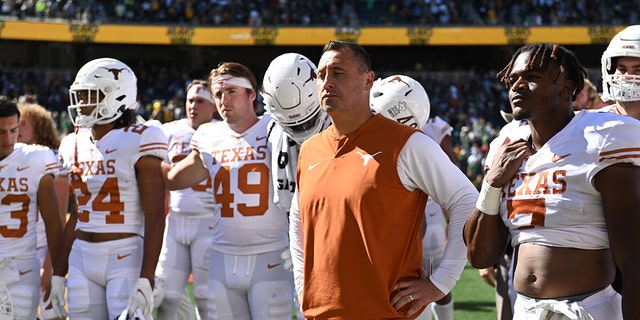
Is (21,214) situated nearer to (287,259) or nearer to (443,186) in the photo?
(287,259)

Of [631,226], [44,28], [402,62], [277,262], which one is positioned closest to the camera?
[631,226]

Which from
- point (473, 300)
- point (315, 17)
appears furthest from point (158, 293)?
point (315, 17)

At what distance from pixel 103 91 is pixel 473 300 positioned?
5376 mm

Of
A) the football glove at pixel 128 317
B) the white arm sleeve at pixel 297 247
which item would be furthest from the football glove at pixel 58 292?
the white arm sleeve at pixel 297 247

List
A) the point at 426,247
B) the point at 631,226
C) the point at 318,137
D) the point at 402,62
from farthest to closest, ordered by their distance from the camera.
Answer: the point at 402,62 → the point at 426,247 → the point at 318,137 → the point at 631,226

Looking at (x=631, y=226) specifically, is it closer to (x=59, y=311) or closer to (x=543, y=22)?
(x=59, y=311)

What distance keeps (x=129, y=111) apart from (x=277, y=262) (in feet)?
4.15

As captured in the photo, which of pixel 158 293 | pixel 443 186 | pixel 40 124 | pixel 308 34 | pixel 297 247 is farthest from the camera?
pixel 308 34

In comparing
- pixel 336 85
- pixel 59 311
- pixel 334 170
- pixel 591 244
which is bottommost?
pixel 59 311

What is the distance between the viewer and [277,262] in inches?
196

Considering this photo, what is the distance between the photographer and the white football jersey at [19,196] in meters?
5.33

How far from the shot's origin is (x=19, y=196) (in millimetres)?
5348

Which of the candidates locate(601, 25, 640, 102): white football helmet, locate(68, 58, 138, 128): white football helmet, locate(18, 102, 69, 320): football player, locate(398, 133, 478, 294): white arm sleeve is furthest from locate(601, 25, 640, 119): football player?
locate(18, 102, 69, 320): football player

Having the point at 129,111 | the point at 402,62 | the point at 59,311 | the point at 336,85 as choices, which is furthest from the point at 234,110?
the point at 402,62
